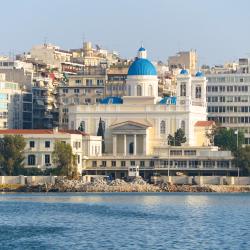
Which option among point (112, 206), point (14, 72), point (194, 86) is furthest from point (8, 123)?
point (112, 206)

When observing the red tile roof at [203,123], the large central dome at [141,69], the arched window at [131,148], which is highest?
the large central dome at [141,69]

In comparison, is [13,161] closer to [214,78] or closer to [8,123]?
[8,123]

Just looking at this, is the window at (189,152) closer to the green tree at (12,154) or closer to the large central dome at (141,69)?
the large central dome at (141,69)

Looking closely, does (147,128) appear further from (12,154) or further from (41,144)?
(12,154)

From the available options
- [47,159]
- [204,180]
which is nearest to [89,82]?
[47,159]

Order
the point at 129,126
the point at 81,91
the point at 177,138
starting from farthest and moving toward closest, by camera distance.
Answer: the point at 81,91 < the point at 129,126 < the point at 177,138

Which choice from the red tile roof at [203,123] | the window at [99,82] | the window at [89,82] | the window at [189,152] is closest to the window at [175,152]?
the window at [189,152]

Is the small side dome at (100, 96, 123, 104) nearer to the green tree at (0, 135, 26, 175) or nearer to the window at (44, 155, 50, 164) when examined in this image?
the window at (44, 155, 50, 164)

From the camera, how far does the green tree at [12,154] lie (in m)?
146

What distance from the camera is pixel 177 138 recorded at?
517ft

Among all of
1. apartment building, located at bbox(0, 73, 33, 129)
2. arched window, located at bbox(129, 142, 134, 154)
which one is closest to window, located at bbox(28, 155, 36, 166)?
arched window, located at bbox(129, 142, 134, 154)

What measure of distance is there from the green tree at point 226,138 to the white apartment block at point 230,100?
12.3m

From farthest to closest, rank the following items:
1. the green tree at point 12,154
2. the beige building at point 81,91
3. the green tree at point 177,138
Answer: the beige building at point 81,91 < the green tree at point 177,138 < the green tree at point 12,154

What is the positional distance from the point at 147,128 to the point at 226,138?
10.7 metres
